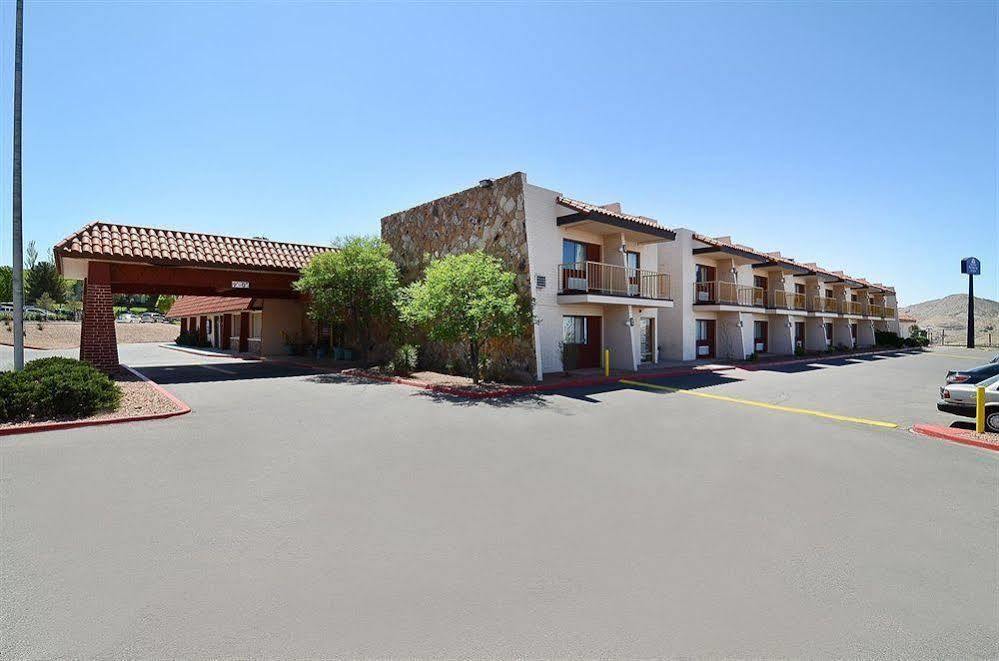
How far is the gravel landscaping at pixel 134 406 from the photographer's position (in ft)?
29.6

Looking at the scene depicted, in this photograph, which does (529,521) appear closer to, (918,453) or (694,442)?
(694,442)

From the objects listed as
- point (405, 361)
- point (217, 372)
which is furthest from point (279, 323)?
point (405, 361)

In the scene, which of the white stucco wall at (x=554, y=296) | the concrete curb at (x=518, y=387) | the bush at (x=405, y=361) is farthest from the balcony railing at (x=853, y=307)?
the bush at (x=405, y=361)

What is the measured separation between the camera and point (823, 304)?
34.7 meters

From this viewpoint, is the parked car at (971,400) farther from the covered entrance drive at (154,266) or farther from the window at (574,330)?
the covered entrance drive at (154,266)

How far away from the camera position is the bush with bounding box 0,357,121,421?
8.97m

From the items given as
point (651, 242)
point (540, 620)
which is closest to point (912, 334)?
point (651, 242)

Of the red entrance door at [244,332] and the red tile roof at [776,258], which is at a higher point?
the red tile roof at [776,258]

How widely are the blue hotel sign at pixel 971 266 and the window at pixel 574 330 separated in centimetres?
5774

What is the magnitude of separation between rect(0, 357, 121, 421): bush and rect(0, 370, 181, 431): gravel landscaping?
20cm

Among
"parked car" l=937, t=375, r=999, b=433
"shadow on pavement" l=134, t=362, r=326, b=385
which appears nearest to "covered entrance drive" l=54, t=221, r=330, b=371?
"shadow on pavement" l=134, t=362, r=326, b=385

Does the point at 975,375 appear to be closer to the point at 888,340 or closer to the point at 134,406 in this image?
the point at 134,406

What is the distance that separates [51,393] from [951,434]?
710 inches

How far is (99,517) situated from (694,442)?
27.8 feet
